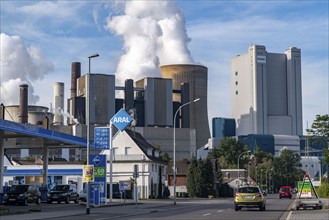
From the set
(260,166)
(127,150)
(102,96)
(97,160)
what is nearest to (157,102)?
(102,96)

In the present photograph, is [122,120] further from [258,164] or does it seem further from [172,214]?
[258,164]

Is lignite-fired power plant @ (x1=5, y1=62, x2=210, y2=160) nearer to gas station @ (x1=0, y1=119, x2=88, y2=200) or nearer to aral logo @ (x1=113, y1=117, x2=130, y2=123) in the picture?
gas station @ (x1=0, y1=119, x2=88, y2=200)

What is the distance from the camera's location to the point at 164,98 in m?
145

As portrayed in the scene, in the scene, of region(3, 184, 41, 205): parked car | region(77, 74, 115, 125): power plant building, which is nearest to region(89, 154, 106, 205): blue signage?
region(3, 184, 41, 205): parked car

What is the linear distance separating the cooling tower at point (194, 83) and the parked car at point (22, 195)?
101711 millimetres

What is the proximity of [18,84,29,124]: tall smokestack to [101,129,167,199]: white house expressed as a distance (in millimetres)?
42203

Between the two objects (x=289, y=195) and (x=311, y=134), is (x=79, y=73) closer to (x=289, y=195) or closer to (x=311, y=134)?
(x=289, y=195)

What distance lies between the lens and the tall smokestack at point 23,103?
116 metres

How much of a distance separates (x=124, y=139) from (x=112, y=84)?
66.5 meters

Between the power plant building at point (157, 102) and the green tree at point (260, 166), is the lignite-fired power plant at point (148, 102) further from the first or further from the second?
the green tree at point (260, 166)

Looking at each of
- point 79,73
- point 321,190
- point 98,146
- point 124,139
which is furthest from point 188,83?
point 98,146

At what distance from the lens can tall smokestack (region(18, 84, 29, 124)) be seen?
116 metres

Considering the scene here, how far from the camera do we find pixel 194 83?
486 feet

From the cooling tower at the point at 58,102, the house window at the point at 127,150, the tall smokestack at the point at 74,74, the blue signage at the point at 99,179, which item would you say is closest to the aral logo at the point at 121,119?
the blue signage at the point at 99,179
